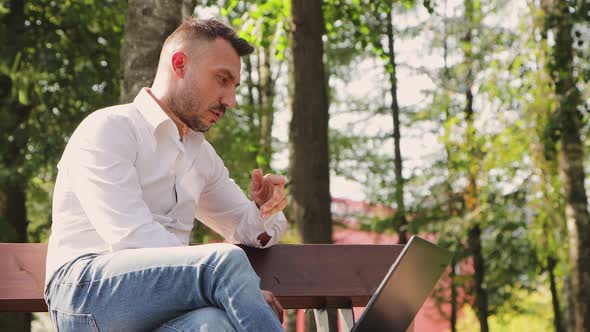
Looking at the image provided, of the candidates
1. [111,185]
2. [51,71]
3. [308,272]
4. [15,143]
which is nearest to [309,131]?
[15,143]

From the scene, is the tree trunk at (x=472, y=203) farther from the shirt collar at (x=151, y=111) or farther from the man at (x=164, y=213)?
the shirt collar at (x=151, y=111)

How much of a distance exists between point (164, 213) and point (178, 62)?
22.8 inches

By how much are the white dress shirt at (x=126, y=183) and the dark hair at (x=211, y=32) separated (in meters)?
0.30

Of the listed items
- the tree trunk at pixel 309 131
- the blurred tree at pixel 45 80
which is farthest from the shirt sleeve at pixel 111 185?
the blurred tree at pixel 45 80

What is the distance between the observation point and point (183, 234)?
3410 millimetres

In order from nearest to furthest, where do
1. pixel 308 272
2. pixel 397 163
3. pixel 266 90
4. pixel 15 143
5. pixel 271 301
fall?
pixel 271 301, pixel 308 272, pixel 15 143, pixel 266 90, pixel 397 163

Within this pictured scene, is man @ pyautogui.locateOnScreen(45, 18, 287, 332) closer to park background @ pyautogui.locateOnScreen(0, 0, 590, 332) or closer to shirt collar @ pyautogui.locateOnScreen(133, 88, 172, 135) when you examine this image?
shirt collar @ pyautogui.locateOnScreen(133, 88, 172, 135)

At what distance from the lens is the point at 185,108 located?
11.1 ft

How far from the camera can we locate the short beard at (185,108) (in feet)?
11.1

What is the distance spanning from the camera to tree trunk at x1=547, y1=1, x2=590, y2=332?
33.8 ft

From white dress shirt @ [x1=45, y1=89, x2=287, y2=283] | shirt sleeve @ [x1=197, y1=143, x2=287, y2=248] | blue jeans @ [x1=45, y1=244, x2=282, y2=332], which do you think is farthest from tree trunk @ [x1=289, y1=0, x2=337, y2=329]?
blue jeans @ [x1=45, y1=244, x2=282, y2=332]

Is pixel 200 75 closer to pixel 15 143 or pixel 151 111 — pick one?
pixel 151 111

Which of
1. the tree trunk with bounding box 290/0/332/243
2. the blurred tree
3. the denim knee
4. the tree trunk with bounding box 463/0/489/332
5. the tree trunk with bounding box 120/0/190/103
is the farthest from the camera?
the tree trunk with bounding box 463/0/489/332

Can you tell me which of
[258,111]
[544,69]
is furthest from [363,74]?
[544,69]
